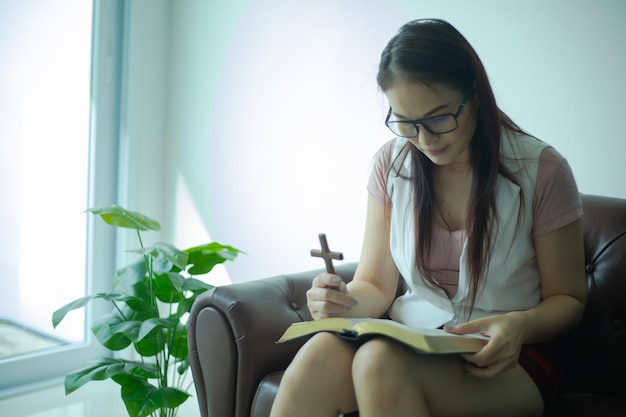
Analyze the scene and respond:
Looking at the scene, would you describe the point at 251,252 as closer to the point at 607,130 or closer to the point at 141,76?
the point at 141,76

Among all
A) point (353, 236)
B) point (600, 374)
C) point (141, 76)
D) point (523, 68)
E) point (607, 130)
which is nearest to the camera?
point (600, 374)

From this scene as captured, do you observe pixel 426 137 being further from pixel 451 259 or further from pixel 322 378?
pixel 322 378

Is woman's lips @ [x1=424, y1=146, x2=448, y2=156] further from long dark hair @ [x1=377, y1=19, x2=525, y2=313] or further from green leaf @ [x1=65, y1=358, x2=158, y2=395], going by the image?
green leaf @ [x1=65, y1=358, x2=158, y2=395]

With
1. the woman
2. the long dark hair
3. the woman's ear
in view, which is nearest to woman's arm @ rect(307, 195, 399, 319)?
the woman

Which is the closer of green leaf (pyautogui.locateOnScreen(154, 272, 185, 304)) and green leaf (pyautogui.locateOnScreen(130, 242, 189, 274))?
green leaf (pyautogui.locateOnScreen(130, 242, 189, 274))

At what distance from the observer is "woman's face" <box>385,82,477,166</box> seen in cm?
132

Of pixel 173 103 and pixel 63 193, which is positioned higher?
pixel 173 103

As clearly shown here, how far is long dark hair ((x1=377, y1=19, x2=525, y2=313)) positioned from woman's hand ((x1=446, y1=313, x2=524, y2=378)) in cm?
20

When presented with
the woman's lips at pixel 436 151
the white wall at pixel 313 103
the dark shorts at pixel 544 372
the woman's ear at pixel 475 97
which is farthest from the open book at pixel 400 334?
the white wall at pixel 313 103

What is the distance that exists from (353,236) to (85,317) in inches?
51.7

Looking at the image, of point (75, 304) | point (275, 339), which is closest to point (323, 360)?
point (275, 339)

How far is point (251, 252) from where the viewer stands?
2877 millimetres

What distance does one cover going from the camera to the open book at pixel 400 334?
1104 mm

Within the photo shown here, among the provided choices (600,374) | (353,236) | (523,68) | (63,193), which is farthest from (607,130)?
(63,193)
